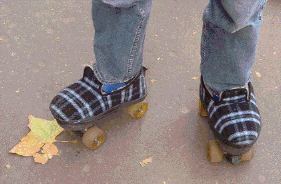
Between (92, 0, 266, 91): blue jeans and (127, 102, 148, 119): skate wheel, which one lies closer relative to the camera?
(92, 0, 266, 91): blue jeans

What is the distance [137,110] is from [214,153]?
1.12 feet

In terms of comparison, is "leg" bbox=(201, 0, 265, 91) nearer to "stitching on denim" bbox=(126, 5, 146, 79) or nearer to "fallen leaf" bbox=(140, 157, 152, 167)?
"stitching on denim" bbox=(126, 5, 146, 79)

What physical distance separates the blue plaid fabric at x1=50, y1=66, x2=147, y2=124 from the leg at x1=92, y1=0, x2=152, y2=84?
0.06 metres

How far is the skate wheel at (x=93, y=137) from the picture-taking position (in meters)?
1.20

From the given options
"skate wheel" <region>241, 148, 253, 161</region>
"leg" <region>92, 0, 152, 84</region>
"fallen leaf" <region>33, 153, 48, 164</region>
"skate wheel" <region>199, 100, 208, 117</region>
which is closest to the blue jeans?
"leg" <region>92, 0, 152, 84</region>

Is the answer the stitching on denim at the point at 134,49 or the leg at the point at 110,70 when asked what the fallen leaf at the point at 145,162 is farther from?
the stitching on denim at the point at 134,49

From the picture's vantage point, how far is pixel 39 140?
125 centimetres

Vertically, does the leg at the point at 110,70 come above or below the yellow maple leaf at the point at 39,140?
above

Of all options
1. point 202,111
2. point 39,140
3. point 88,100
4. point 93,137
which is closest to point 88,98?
point 88,100

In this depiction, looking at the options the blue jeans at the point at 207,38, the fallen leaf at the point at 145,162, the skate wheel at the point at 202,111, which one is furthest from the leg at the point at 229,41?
the fallen leaf at the point at 145,162

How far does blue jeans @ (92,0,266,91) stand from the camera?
0.91 metres

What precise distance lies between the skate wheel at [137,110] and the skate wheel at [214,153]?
0.30m

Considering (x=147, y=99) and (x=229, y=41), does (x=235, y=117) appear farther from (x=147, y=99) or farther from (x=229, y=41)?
(x=147, y=99)

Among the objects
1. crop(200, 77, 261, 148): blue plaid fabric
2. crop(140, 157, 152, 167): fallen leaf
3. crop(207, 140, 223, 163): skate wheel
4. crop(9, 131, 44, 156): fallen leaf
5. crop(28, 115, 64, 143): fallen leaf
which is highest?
crop(200, 77, 261, 148): blue plaid fabric
